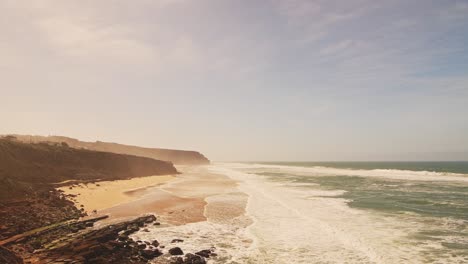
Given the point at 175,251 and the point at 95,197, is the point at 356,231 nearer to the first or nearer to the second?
the point at 175,251

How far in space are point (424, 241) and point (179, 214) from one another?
1522cm

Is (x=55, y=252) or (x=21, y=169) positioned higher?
(x=21, y=169)

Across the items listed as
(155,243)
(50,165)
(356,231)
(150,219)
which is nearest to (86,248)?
(155,243)

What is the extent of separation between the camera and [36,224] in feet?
56.4

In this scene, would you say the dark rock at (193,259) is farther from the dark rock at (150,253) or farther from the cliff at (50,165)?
the cliff at (50,165)

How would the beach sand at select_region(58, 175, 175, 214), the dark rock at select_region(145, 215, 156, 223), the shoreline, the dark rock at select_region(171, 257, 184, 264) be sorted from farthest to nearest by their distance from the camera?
the beach sand at select_region(58, 175, 175, 214) < the dark rock at select_region(145, 215, 156, 223) < the shoreline < the dark rock at select_region(171, 257, 184, 264)

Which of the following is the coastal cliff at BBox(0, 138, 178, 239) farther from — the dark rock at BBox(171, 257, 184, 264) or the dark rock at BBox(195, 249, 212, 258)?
the dark rock at BBox(195, 249, 212, 258)

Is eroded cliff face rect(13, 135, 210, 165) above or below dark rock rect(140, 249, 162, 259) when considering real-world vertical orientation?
above

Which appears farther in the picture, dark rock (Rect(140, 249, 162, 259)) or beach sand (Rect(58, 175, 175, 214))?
beach sand (Rect(58, 175, 175, 214))

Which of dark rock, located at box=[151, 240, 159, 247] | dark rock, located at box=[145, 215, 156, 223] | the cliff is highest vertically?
the cliff

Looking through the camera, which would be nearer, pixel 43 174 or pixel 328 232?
pixel 328 232

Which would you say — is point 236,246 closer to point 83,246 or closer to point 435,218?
point 83,246

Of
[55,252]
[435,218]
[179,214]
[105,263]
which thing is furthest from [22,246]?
[435,218]

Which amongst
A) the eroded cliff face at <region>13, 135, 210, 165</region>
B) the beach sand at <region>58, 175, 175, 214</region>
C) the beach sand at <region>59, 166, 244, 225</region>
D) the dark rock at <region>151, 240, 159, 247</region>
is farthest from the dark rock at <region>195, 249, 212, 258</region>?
the eroded cliff face at <region>13, 135, 210, 165</region>
